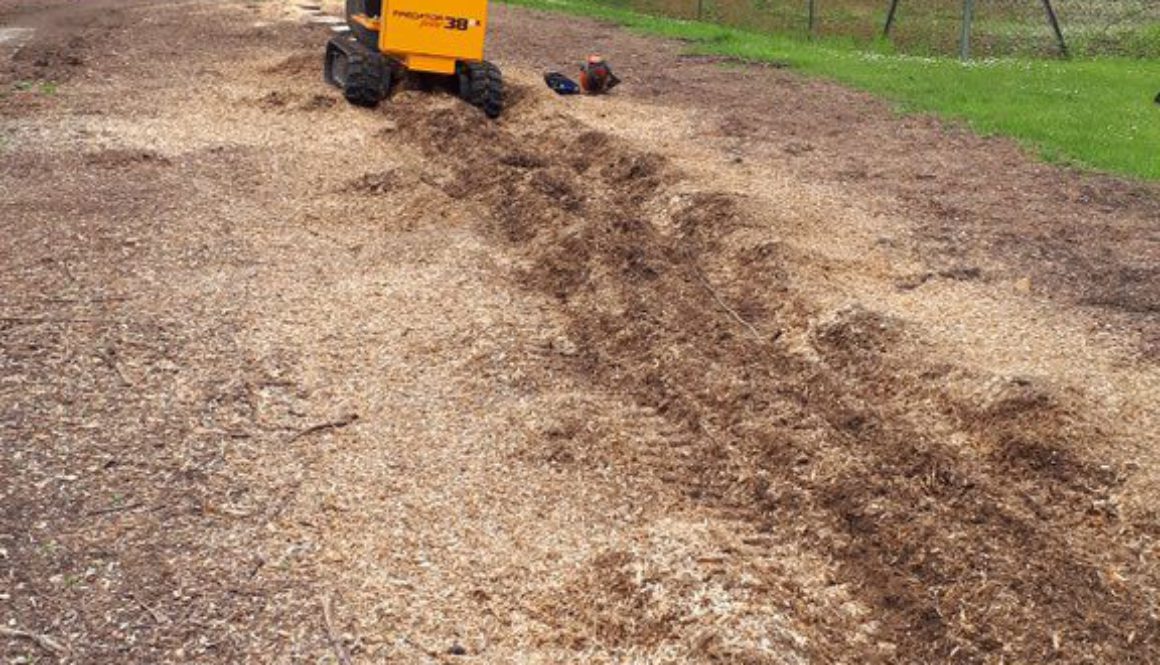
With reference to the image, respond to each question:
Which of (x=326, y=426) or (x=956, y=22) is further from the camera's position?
(x=956, y=22)

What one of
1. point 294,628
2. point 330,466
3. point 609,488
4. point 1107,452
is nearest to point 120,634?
point 294,628

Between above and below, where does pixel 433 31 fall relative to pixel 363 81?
above

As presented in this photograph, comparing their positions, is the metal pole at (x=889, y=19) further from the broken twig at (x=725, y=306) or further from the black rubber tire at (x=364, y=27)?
the broken twig at (x=725, y=306)

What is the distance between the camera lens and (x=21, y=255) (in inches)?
388

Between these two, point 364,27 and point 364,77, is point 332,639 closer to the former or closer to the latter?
point 364,77

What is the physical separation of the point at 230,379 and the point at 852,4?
2195 cm

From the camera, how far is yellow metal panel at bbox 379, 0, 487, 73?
15.1 m

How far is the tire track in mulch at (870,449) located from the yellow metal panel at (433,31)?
5.09 metres

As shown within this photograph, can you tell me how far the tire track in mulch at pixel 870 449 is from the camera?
556 cm

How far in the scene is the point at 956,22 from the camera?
82.0 ft

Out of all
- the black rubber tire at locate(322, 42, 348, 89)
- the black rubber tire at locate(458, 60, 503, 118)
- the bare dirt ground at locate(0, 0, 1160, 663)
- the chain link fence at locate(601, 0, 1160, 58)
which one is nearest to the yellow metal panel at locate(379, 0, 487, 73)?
the black rubber tire at locate(458, 60, 503, 118)

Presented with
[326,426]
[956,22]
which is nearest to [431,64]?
[326,426]

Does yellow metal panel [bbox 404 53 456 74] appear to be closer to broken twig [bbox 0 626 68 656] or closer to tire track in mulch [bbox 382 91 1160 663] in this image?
tire track in mulch [bbox 382 91 1160 663]

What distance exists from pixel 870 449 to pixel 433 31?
9.80m
